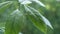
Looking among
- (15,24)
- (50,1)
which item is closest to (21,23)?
(15,24)

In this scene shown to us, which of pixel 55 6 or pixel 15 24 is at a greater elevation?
pixel 55 6

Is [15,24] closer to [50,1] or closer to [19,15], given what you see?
[19,15]

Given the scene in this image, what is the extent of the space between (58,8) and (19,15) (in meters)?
1.54

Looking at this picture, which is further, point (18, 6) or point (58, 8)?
point (58, 8)

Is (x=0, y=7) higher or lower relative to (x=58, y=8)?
lower

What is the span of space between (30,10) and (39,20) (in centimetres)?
3

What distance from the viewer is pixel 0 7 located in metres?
0.40

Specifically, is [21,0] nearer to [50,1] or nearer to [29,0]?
[29,0]

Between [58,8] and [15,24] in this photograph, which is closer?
[15,24]

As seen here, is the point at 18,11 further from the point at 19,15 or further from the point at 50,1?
the point at 50,1

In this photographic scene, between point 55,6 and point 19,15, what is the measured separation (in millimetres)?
1550

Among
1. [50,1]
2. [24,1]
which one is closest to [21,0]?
[24,1]

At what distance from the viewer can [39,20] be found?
1.17ft

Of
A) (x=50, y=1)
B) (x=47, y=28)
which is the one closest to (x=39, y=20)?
(x=47, y=28)
